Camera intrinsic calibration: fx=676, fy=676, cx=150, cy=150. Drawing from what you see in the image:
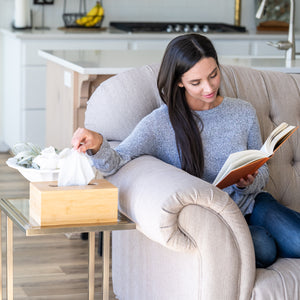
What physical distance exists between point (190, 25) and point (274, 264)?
3.91 m

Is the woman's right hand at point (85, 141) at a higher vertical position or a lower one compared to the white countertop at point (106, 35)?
lower

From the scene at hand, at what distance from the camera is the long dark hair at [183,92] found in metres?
2.13

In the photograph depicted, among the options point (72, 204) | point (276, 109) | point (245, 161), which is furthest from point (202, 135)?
point (72, 204)

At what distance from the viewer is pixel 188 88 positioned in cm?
217

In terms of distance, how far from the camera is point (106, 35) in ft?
16.4

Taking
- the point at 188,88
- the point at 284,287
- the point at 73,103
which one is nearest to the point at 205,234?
the point at 284,287

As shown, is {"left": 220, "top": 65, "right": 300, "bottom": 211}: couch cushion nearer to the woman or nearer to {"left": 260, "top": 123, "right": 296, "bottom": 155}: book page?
the woman

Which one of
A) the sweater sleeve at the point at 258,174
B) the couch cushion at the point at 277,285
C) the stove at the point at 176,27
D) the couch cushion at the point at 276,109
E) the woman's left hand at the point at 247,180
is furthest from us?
the stove at the point at 176,27

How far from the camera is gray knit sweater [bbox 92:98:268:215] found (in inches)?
84.7

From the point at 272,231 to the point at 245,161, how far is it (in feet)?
0.94

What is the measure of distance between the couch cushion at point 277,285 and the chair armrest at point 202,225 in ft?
0.09

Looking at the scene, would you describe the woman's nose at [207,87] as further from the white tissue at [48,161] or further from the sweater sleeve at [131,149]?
the white tissue at [48,161]

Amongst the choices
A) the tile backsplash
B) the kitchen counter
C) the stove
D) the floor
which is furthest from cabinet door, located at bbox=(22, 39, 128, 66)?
the floor

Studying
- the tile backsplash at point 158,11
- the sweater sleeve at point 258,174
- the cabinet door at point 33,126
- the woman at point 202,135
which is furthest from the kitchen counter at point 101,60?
the tile backsplash at point 158,11
